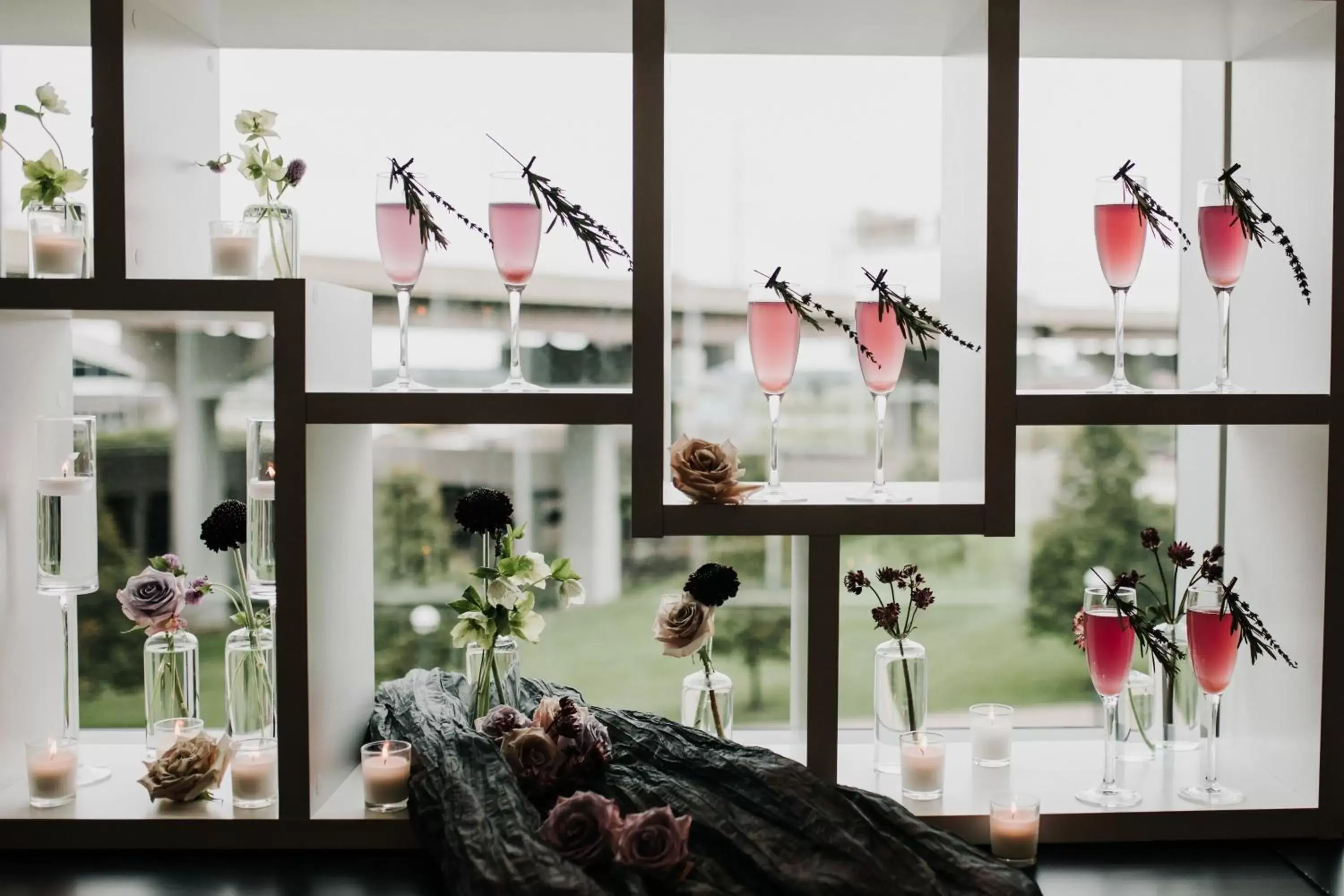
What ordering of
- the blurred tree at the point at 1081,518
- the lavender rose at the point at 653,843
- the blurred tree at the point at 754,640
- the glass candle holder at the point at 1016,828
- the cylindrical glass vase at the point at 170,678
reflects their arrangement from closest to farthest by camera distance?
1. the lavender rose at the point at 653,843
2. the glass candle holder at the point at 1016,828
3. the cylindrical glass vase at the point at 170,678
4. the blurred tree at the point at 754,640
5. the blurred tree at the point at 1081,518

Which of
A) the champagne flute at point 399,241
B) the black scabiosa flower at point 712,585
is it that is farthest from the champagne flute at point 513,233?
the black scabiosa flower at point 712,585

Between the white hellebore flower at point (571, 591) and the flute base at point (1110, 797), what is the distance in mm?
752

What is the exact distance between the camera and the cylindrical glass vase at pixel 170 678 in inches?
66.1

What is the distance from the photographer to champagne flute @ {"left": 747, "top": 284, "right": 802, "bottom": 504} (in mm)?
1530

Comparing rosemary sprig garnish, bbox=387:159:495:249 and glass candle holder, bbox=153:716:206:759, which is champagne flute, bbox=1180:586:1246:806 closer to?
rosemary sprig garnish, bbox=387:159:495:249

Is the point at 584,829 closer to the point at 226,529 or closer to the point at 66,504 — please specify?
the point at 226,529

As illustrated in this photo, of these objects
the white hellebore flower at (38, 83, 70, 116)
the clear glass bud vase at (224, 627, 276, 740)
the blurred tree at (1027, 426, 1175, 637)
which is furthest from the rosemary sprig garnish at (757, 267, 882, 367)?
the blurred tree at (1027, 426, 1175, 637)

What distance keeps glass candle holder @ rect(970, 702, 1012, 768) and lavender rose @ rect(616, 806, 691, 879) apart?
1.65 ft

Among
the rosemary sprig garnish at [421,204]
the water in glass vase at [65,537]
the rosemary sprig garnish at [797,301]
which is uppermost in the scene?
the rosemary sprig garnish at [421,204]

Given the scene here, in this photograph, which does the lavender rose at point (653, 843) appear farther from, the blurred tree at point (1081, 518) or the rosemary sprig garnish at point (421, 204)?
the blurred tree at point (1081, 518)

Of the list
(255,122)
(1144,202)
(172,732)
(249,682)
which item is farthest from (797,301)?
(172,732)

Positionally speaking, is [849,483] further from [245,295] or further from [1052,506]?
[1052,506]

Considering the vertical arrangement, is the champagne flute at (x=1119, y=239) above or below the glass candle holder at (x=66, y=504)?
above

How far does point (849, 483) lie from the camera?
72.6 inches
